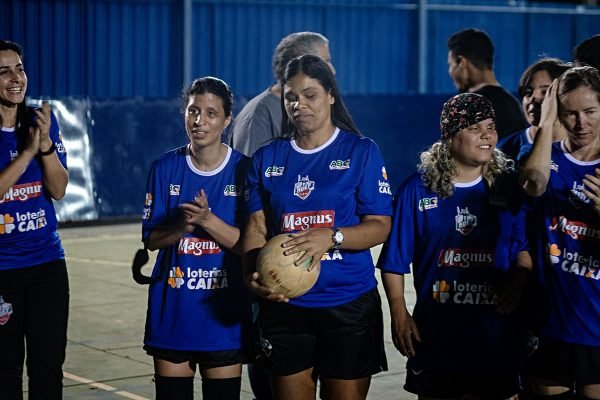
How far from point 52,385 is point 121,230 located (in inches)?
392

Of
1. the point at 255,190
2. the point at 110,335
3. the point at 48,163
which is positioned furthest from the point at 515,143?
the point at 110,335

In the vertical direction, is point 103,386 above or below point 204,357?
below

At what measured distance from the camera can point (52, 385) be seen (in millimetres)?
6109

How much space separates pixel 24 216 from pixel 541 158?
2666 millimetres

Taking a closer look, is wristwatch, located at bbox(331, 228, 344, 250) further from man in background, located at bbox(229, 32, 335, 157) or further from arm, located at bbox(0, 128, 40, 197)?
man in background, located at bbox(229, 32, 335, 157)

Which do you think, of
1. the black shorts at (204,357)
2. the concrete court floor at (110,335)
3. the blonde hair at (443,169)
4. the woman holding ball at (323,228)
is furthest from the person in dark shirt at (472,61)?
the black shorts at (204,357)

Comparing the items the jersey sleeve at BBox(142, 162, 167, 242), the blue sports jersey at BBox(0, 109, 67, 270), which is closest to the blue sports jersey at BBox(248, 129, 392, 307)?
the jersey sleeve at BBox(142, 162, 167, 242)

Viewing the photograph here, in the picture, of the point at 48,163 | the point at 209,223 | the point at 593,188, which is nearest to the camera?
the point at 593,188

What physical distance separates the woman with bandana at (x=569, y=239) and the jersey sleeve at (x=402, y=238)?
1.84 ft

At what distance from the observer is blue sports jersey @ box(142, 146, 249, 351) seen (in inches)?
226

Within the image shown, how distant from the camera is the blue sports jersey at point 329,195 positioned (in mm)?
5457

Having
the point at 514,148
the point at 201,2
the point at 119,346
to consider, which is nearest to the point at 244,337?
the point at 514,148

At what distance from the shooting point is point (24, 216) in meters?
6.02

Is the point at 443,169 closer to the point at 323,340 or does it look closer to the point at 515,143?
the point at 323,340
